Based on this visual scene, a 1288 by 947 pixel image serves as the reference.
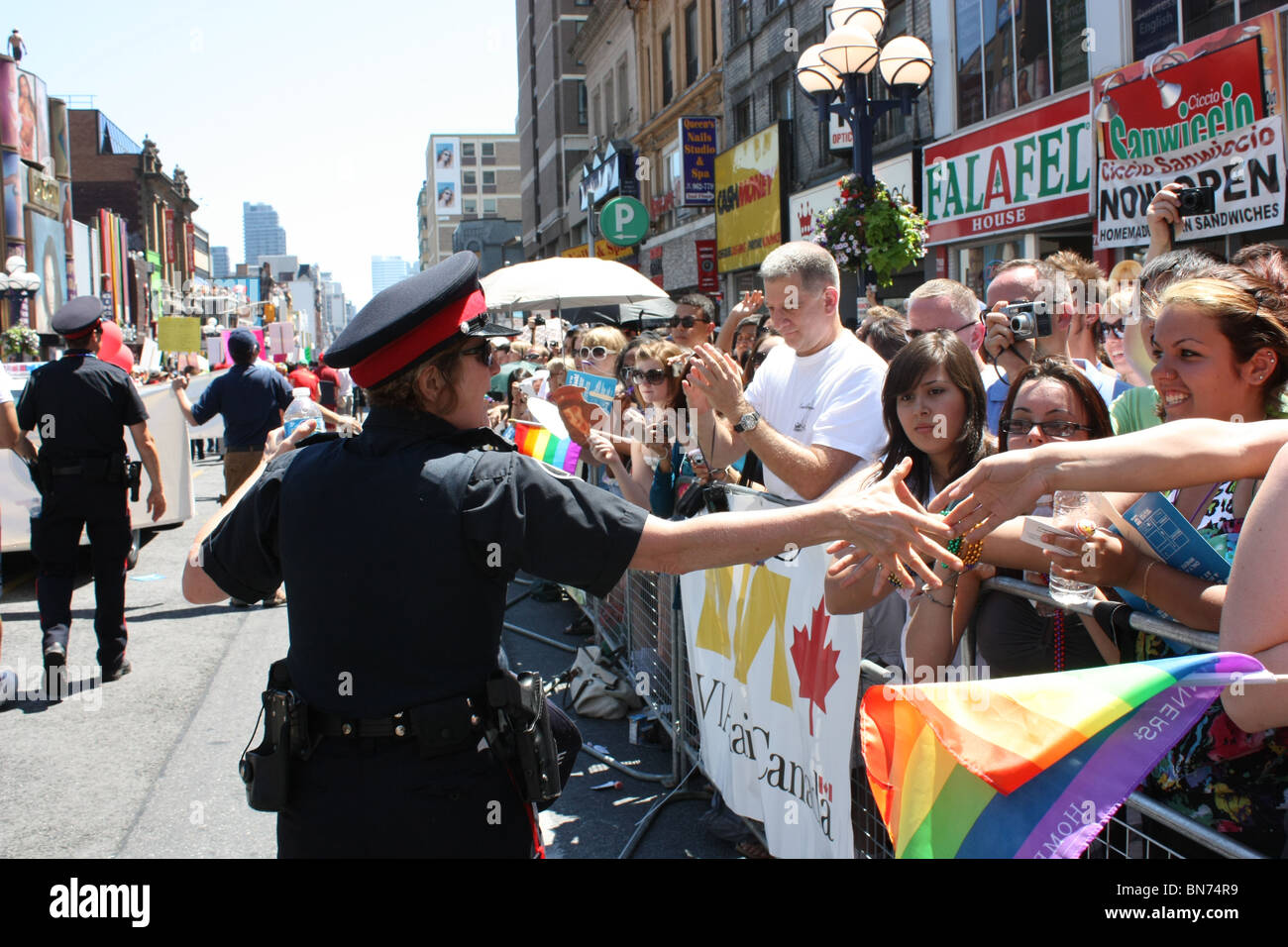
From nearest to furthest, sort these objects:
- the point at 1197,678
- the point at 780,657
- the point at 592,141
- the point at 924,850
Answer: the point at 1197,678
the point at 924,850
the point at 780,657
the point at 592,141

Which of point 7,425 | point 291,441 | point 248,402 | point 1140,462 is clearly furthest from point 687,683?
point 248,402

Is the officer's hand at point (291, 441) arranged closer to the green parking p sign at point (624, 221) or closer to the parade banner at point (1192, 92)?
the parade banner at point (1192, 92)

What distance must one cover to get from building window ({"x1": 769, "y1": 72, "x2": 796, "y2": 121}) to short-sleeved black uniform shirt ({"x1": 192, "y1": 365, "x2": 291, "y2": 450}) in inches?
639

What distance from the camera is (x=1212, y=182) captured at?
33.2ft

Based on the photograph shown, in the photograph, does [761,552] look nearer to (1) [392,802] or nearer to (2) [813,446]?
(1) [392,802]

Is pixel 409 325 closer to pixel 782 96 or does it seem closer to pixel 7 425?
pixel 7 425

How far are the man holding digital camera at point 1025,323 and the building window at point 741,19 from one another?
73.2ft

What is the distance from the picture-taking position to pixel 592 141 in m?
46.8

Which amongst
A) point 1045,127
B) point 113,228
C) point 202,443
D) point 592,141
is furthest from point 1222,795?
point 113,228

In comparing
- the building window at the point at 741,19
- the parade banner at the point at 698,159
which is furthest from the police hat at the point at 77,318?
the building window at the point at 741,19

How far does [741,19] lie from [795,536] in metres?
26.4

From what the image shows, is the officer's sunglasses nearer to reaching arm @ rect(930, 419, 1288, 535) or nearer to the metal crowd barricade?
reaching arm @ rect(930, 419, 1288, 535)

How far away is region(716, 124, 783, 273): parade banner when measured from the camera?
74.1 feet
